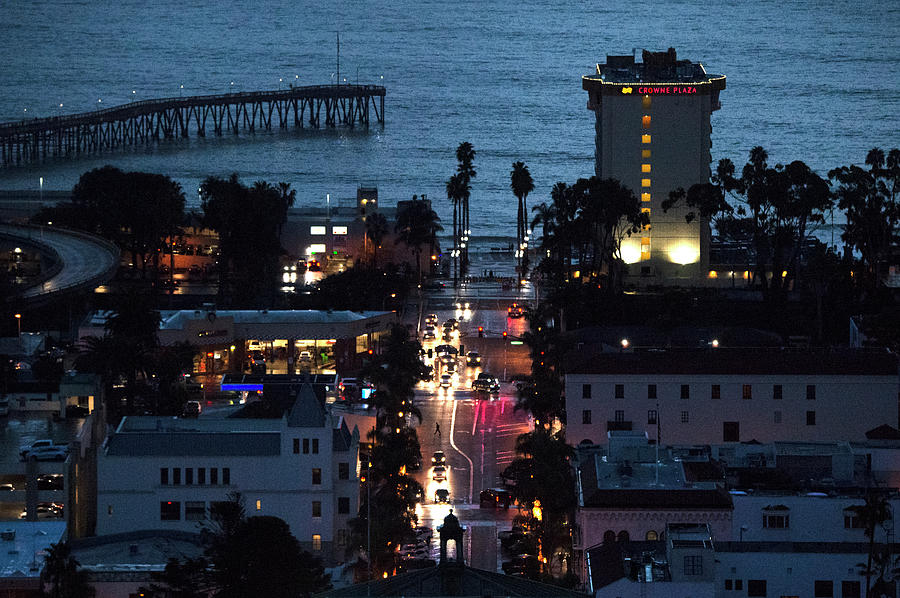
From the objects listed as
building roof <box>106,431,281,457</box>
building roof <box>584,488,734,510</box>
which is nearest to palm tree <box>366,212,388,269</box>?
building roof <box>106,431,281,457</box>

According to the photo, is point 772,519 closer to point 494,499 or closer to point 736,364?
point 494,499

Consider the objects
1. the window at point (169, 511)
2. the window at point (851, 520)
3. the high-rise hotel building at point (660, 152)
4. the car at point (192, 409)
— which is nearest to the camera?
the window at point (851, 520)

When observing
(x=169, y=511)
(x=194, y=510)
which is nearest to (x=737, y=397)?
(x=194, y=510)

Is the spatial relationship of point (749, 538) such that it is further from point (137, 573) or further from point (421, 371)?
point (421, 371)

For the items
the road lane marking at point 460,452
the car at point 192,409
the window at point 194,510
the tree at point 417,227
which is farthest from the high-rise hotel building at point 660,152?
the window at point 194,510

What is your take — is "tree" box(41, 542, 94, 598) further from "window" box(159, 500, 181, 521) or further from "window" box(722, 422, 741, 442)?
"window" box(722, 422, 741, 442)

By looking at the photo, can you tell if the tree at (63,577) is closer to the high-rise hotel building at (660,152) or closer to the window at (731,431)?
the window at (731,431)
